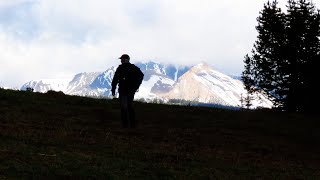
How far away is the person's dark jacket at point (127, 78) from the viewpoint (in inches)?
739

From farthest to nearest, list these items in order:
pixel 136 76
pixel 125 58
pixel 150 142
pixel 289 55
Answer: pixel 289 55
pixel 136 76
pixel 125 58
pixel 150 142

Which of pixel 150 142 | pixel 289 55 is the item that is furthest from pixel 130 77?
pixel 289 55

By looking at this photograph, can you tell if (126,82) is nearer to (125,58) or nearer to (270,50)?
(125,58)

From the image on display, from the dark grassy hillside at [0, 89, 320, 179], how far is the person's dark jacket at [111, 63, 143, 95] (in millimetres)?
1548

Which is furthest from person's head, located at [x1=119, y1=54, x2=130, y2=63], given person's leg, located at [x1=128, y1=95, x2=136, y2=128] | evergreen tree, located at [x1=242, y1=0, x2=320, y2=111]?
evergreen tree, located at [x1=242, y1=0, x2=320, y2=111]

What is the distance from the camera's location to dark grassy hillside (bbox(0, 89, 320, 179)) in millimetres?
10875

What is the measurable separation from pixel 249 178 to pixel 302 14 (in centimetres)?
3255

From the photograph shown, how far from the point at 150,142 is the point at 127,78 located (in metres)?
3.69

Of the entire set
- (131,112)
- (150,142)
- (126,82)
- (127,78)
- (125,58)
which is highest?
(125,58)

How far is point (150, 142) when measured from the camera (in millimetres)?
15844

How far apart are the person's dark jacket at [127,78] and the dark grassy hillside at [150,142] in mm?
1548

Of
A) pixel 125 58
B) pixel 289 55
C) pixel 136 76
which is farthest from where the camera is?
pixel 289 55

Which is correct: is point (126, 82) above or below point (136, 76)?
below

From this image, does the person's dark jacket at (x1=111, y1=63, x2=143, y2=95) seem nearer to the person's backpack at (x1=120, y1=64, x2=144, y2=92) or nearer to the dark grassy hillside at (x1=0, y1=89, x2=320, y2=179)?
the person's backpack at (x1=120, y1=64, x2=144, y2=92)
